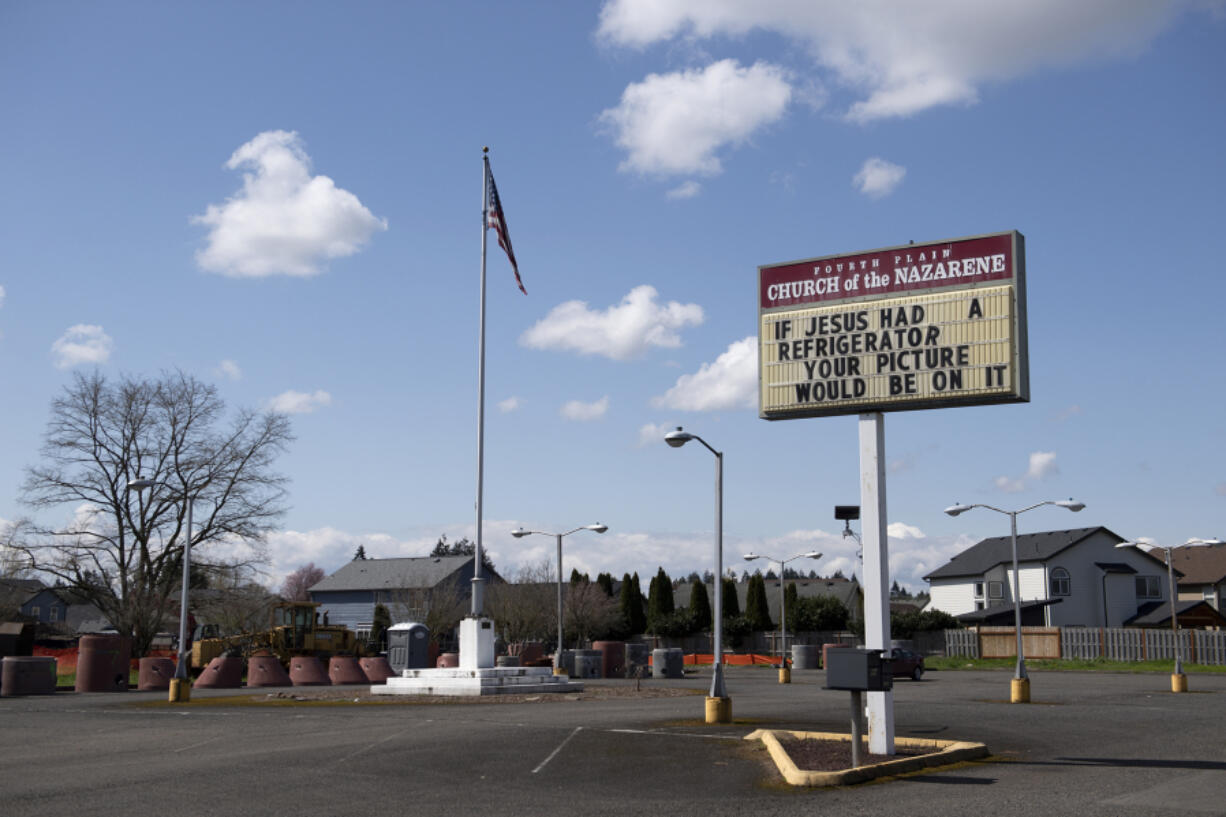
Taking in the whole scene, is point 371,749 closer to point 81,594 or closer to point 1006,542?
point 81,594

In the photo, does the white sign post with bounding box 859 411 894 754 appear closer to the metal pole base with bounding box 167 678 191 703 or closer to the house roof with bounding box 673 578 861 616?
the metal pole base with bounding box 167 678 191 703

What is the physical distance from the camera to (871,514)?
15.7m

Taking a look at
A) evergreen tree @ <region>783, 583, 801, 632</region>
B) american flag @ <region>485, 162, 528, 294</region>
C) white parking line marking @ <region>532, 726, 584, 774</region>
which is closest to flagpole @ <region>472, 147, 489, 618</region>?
american flag @ <region>485, 162, 528, 294</region>

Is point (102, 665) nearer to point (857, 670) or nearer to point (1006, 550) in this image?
point (857, 670)

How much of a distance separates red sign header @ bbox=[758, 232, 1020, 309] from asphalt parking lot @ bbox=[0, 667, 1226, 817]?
6877 millimetres

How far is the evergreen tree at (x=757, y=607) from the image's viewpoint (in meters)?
84.0

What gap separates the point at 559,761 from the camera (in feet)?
49.4

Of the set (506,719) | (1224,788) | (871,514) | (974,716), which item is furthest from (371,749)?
(974,716)

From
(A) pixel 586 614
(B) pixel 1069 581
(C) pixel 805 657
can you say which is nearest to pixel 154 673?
(C) pixel 805 657

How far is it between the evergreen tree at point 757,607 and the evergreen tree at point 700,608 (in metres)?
3.18

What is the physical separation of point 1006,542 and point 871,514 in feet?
224

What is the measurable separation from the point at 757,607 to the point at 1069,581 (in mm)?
23395

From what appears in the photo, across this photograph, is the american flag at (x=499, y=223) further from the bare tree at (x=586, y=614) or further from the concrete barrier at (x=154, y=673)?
the bare tree at (x=586, y=614)

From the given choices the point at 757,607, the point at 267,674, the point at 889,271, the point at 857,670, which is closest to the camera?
the point at 857,670
